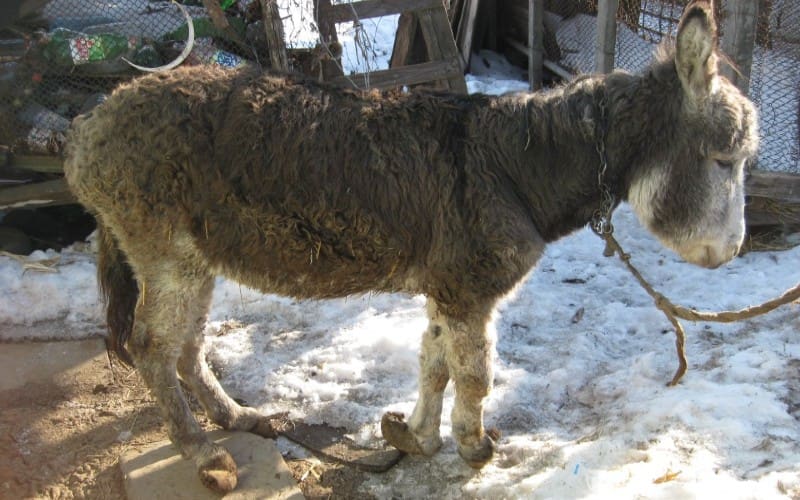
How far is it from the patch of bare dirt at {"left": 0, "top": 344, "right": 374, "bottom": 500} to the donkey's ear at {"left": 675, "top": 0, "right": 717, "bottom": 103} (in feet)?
8.94

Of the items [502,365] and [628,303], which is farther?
[628,303]

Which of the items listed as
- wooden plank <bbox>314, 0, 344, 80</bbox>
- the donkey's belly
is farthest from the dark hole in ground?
the donkey's belly

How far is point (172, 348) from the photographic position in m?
3.75

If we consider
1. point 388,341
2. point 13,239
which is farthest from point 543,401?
point 13,239

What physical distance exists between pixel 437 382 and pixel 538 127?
156 centimetres

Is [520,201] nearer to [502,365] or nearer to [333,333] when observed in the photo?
[502,365]

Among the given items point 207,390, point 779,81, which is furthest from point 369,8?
point 207,390

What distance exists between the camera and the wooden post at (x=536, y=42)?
8.52 m

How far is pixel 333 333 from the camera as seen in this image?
532 centimetres

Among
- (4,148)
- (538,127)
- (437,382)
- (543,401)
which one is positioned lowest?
(543,401)

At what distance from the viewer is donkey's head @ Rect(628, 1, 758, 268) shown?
3.29 m

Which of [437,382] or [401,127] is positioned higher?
[401,127]

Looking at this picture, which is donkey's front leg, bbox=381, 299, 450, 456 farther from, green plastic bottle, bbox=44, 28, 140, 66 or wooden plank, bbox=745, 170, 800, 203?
green plastic bottle, bbox=44, 28, 140, 66

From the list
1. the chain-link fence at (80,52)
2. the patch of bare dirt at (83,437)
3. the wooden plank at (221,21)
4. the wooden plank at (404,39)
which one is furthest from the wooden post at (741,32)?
the patch of bare dirt at (83,437)
